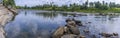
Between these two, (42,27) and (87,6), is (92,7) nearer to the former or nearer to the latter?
(87,6)

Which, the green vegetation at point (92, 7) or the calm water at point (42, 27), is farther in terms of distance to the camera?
the green vegetation at point (92, 7)

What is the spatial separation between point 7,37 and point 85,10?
232ft

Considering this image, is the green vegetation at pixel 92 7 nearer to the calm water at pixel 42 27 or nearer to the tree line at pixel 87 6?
the tree line at pixel 87 6

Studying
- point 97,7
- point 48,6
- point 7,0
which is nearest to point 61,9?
point 48,6

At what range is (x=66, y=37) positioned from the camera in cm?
1683

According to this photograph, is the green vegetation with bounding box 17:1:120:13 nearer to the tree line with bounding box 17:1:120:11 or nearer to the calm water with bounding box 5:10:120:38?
the tree line with bounding box 17:1:120:11

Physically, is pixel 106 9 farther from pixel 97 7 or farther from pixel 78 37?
pixel 78 37

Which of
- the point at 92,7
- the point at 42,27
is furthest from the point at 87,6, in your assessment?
the point at 42,27

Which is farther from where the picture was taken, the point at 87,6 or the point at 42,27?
the point at 87,6

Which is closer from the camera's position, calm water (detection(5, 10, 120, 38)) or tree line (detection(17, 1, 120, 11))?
calm water (detection(5, 10, 120, 38))

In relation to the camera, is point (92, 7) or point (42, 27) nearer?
point (42, 27)

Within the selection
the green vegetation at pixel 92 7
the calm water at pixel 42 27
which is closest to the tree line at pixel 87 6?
the green vegetation at pixel 92 7

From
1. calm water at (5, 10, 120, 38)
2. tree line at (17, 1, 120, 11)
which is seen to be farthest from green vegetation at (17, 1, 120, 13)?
calm water at (5, 10, 120, 38)

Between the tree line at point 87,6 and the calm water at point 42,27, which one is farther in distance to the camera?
the tree line at point 87,6
